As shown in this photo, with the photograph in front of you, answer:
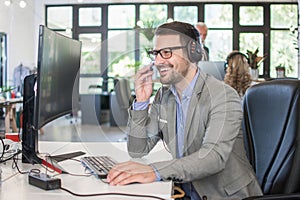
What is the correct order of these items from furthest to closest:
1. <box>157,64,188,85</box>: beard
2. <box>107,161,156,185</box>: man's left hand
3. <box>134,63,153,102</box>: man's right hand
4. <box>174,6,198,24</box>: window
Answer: <box>174,6,198,24</box>: window → <box>134,63,153,102</box>: man's right hand → <box>157,64,188,85</box>: beard → <box>107,161,156,185</box>: man's left hand

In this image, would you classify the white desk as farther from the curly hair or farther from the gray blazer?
the curly hair

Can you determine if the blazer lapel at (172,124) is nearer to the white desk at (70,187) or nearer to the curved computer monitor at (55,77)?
the white desk at (70,187)

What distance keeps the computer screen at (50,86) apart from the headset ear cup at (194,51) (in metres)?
0.50

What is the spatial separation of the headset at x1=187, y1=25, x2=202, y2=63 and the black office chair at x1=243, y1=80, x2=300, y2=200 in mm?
273

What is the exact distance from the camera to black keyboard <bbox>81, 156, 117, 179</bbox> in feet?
4.38

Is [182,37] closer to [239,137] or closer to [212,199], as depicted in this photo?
[239,137]

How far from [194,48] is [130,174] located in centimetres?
52

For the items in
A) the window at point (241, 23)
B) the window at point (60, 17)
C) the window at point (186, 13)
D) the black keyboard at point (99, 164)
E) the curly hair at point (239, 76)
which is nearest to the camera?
the black keyboard at point (99, 164)

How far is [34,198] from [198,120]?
63 cm

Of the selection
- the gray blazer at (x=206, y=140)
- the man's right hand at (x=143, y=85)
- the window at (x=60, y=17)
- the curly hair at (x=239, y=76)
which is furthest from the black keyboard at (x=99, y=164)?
the window at (x=60, y=17)

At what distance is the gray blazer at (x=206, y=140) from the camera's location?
1.32 meters

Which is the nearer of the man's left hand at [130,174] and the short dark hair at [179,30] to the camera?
the man's left hand at [130,174]

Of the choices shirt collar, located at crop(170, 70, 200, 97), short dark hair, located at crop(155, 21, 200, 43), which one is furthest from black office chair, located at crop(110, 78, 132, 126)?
short dark hair, located at crop(155, 21, 200, 43)

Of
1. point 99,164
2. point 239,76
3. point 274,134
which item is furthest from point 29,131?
point 239,76
